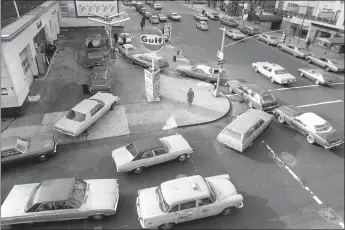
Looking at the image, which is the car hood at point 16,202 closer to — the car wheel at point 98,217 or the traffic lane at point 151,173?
the traffic lane at point 151,173

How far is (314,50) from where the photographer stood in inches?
1278

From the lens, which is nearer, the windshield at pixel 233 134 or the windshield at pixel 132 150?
the windshield at pixel 132 150

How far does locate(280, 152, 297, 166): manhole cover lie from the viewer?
13.1 metres

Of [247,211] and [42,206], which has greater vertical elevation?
[42,206]

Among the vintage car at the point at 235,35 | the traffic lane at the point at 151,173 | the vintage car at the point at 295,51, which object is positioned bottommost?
the traffic lane at the point at 151,173

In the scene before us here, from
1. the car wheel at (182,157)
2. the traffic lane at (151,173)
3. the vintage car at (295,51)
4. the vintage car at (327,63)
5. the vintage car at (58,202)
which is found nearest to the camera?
the vintage car at (58,202)

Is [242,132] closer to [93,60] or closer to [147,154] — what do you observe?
[147,154]

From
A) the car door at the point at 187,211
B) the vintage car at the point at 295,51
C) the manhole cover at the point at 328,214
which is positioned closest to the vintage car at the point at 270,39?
the vintage car at the point at 295,51

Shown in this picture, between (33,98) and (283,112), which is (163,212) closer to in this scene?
(283,112)

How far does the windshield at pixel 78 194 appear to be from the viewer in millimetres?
9273

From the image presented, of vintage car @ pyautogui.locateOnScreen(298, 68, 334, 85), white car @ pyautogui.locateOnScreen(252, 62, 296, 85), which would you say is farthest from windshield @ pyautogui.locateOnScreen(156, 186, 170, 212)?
vintage car @ pyautogui.locateOnScreen(298, 68, 334, 85)

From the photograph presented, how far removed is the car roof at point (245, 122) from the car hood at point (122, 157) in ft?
19.6

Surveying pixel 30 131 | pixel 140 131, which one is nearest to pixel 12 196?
pixel 30 131

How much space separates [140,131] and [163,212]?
673 cm
